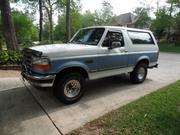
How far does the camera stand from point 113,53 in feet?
19.5

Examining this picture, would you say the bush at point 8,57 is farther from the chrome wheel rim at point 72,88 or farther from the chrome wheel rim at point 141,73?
the chrome wheel rim at point 141,73

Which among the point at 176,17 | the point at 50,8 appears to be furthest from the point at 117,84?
the point at 176,17

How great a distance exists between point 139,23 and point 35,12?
22.3 meters

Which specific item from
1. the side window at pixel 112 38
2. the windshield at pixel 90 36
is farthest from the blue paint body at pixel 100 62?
the windshield at pixel 90 36

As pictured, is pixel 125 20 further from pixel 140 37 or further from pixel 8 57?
pixel 140 37

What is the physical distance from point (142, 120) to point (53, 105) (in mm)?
2276

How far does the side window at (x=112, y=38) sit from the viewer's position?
5824 millimetres

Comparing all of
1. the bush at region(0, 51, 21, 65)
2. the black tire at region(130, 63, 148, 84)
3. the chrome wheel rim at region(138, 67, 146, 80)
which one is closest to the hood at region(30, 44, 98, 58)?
the black tire at region(130, 63, 148, 84)

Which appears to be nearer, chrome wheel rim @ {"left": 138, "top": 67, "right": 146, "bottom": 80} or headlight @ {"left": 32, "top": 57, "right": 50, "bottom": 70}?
headlight @ {"left": 32, "top": 57, "right": 50, "bottom": 70}

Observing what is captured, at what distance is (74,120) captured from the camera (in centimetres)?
424

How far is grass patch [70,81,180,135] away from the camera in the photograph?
3772mm

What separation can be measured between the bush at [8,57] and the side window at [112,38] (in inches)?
206

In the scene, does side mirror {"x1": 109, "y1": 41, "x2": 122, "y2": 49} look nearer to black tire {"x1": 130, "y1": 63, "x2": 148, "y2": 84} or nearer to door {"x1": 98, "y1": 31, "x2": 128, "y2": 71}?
door {"x1": 98, "y1": 31, "x2": 128, "y2": 71}

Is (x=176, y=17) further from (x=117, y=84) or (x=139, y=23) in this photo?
(x=117, y=84)
